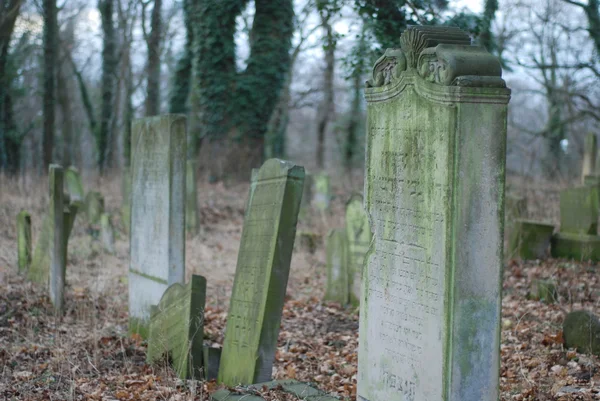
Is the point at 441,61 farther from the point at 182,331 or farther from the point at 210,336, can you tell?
the point at 210,336

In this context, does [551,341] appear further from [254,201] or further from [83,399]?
[83,399]

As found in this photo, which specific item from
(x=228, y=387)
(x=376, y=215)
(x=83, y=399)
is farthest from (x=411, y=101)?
(x=83, y=399)

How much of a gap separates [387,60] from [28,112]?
134ft

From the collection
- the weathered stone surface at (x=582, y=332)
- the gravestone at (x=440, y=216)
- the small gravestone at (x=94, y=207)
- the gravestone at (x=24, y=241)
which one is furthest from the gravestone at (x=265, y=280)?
the small gravestone at (x=94, y=207)

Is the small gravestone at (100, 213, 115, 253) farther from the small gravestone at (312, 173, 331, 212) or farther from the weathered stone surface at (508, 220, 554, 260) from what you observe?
the small gravestone at (312, 173, 331, 212)

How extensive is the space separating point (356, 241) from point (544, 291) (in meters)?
2.39

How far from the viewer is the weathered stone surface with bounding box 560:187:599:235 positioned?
10391mm

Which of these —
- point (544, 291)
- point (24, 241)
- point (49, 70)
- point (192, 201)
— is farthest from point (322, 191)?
point (544, 291)

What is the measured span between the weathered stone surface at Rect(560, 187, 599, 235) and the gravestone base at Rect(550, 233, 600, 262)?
0.64 feet

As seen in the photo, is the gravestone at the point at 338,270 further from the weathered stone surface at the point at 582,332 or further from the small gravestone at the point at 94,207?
the small gravestone at the point at 94,207

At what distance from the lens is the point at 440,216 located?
398cm

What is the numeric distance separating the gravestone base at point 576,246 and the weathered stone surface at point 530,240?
0.16m

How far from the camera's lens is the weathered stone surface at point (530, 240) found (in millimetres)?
10344

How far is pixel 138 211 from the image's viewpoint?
785 cm
